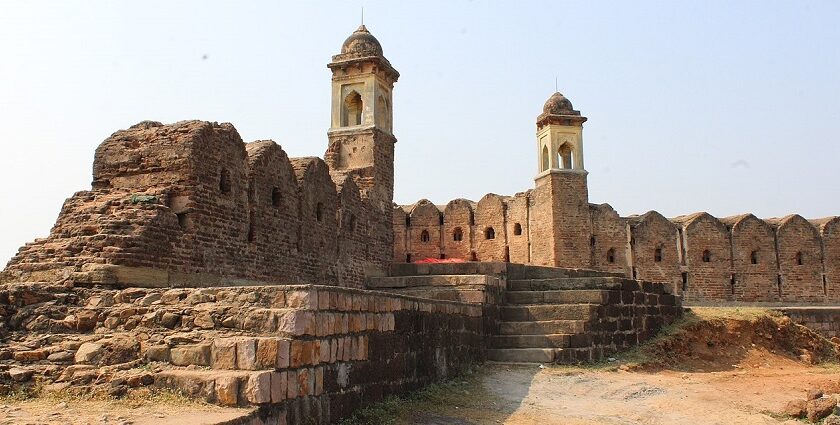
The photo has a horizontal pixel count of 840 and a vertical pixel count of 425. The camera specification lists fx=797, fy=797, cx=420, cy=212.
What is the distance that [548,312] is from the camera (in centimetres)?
1272

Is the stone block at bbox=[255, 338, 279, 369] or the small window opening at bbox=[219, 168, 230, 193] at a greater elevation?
the small window opening at bbox=[219, 168, 230, 193]

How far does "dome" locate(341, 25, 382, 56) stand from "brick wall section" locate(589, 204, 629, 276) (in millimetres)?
9970

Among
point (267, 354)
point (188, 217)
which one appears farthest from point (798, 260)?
point (267, 354)

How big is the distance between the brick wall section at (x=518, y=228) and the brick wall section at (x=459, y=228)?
50.5 inches

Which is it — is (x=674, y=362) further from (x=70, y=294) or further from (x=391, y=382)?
(x=70, y=294)

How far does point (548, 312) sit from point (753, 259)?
14.8 meters

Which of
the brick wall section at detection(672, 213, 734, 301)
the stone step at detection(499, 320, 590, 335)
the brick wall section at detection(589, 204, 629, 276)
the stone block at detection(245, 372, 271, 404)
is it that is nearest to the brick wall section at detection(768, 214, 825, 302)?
the brick wall section at detection(672, 213, 734, 301)

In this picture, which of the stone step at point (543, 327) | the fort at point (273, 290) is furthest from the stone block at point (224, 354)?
the stone step at point (543, 327)

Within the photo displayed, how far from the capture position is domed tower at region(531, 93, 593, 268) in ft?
78.2

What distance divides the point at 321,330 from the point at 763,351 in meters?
10.9

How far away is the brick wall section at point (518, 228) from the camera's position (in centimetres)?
2502

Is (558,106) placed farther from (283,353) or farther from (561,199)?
(283,353)

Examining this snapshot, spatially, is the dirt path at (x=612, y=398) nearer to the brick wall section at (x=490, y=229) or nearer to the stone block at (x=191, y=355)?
the stone block at (x=191, y=355)

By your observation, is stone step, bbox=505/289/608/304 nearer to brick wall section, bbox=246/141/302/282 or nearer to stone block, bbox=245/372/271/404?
brick wall section, bbox=246/141/302/282
